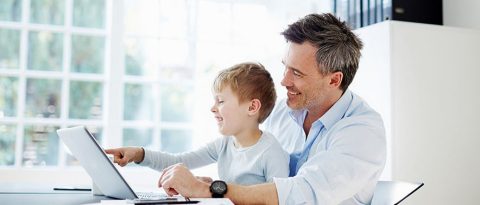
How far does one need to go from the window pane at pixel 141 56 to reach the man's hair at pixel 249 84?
2398 mm

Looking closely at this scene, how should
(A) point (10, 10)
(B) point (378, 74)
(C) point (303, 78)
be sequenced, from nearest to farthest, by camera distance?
1. (C) point (303, 78)
2. (B) point (378, 74)
3. (A) point (10, 10)

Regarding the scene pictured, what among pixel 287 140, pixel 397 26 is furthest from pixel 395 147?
pixel 287 140

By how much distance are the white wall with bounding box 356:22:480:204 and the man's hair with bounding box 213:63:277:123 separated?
0.73 meters

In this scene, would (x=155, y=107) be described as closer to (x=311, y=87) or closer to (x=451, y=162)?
(x=451, y=162)

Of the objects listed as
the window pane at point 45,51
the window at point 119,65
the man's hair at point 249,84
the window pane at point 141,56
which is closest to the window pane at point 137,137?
the window at point 119,65

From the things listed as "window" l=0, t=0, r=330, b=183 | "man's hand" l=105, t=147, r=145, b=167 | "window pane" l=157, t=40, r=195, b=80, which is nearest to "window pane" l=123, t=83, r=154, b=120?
"window" l=0, t=0, r=330, b=183

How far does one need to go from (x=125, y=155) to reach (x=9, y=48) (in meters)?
2.46

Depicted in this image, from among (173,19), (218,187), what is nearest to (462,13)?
(218,187)

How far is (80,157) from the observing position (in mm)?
1507

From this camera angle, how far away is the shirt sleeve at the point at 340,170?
1283 mm

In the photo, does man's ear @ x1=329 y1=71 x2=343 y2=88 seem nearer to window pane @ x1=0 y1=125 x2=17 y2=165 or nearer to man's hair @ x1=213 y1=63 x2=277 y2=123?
man's hair @ x1=213 y1=63 x2=277 y2=123

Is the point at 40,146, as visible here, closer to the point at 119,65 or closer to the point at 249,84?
the point at 119,65

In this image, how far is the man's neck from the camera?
5.37 feet

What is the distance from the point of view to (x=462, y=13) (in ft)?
8.78
